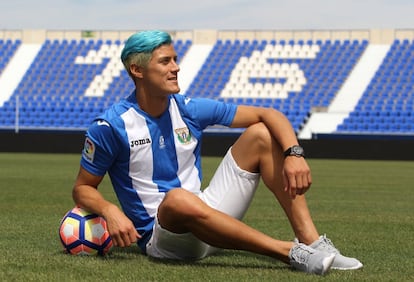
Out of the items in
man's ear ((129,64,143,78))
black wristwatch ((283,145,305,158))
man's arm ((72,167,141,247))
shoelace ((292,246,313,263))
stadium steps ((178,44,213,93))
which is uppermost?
man's ear ((129,64,143,78))

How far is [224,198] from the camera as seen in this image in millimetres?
5277

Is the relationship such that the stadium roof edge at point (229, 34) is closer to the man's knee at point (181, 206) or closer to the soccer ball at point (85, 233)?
the soccer ball at point (85, 233)

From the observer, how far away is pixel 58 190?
1289 cm

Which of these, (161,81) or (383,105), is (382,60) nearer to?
(383,105)

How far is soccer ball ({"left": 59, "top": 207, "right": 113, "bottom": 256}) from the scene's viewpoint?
5.33 meters

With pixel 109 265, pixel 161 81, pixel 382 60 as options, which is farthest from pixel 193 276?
pixel 382 60

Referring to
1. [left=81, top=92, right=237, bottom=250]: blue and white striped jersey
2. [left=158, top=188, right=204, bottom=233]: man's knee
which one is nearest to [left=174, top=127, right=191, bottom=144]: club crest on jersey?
[left=81, top=92, right=237, bottom=250]: blue and white striped jersey

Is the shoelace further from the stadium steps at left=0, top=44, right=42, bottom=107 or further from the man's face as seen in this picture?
the stadium steps at left=0, top=44, right=42, bottom=107

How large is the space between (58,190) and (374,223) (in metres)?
5.80

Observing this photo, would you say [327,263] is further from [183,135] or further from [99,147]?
[99,147]

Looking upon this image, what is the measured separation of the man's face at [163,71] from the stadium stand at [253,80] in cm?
2696

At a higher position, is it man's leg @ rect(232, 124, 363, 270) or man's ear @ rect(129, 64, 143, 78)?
man's ear @ rect(129, 64, 143, 78)

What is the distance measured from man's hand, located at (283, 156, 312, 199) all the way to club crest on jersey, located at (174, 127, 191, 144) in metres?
0.70

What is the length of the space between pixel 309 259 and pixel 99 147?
4.48 feet
